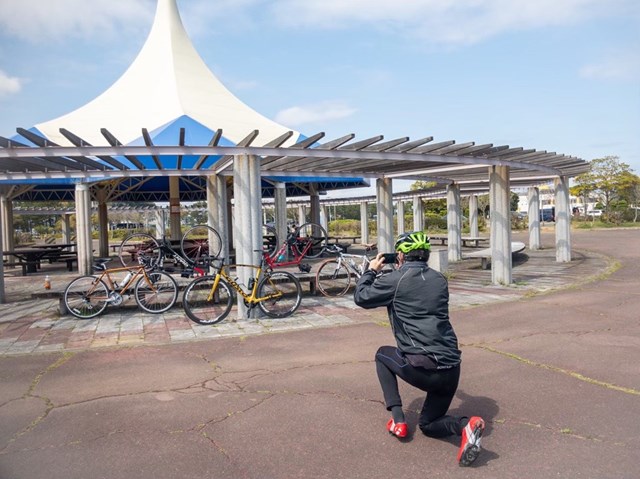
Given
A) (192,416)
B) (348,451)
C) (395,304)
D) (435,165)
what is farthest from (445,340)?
(435,165)

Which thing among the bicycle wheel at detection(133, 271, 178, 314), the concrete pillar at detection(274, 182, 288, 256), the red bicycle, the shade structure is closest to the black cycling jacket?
the bicycle wheel at detection(133, 271, 178, 314)

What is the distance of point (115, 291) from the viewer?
829 centimetres

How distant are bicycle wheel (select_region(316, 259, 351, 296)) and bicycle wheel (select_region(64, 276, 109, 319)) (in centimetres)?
381

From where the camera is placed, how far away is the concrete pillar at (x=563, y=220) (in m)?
15.8

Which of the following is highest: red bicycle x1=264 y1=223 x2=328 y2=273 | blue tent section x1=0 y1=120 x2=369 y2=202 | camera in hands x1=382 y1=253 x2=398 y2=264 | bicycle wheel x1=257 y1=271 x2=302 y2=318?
blue tent section x1=0 y1=120 x2=369 y2=202

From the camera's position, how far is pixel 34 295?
8.49m

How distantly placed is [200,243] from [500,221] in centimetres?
727

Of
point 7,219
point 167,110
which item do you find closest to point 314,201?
point 167,110

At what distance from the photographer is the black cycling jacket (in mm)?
3266

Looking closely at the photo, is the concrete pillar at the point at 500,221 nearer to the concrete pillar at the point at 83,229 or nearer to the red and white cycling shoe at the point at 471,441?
the red and white cycling shoe at the point at 471,441

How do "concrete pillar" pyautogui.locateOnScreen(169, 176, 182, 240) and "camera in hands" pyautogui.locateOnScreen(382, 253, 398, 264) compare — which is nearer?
"camera in hands" pyautogui.locateOnScreen(382, 253, 398, 264)

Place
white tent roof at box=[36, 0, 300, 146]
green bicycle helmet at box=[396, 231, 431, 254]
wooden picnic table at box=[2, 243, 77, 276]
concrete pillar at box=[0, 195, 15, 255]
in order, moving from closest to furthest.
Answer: green bicycle helmet at box=[396, 231, 431, 254] < wooden picnic table at box=[2, 243, 77, 276] < white tent roof at box=[36, 0, 300, 146] < concrete pillar at box=[0, 195, 15, 255]

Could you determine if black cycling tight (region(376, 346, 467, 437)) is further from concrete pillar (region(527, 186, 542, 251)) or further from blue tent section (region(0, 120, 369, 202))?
concrete pillar (region(527, 186, 542, 251))

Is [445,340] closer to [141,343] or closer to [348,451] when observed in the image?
[348,451]
